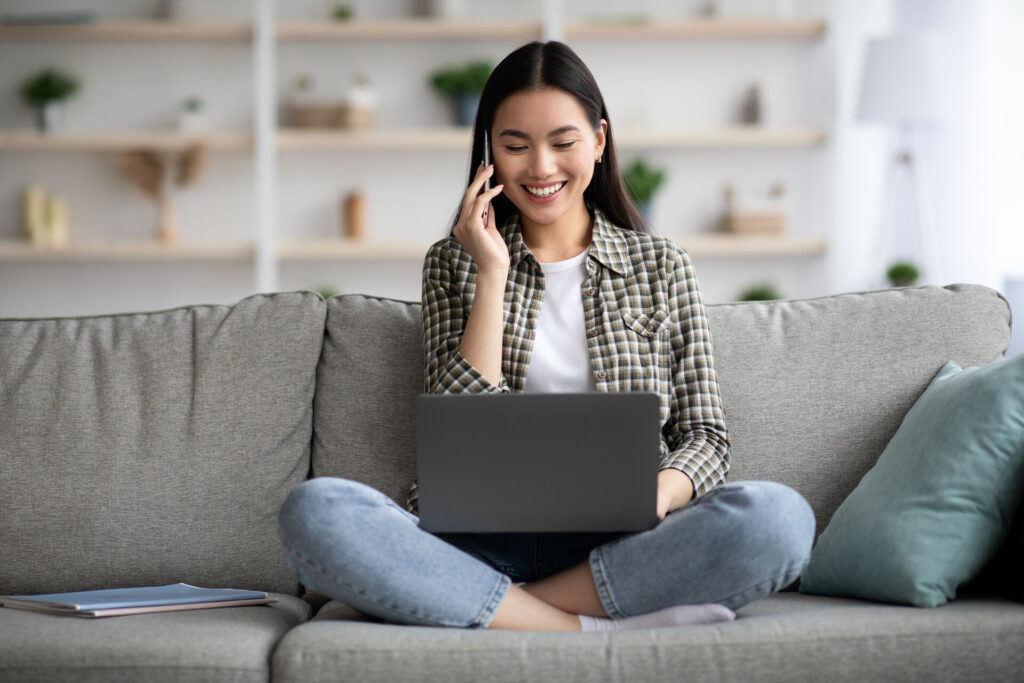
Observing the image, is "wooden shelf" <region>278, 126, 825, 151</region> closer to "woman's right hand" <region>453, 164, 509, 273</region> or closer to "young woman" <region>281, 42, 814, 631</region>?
"young woman" <region>281, 42, 814, 631</region>

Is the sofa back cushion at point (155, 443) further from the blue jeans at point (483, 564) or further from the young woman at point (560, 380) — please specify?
the blue jeans at point (483, 564)

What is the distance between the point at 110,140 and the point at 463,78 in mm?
1471

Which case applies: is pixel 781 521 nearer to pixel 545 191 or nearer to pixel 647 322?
pixel 647 322

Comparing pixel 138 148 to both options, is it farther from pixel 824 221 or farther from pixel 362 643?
pixel 362 643

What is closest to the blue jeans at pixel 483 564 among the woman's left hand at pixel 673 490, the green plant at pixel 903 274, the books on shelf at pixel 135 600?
the woman's left hand at pixel 673 490

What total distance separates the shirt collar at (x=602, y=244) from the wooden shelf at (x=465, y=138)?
2.53 m

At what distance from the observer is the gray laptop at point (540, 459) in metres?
1.37

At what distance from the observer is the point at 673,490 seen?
1599 millimetres

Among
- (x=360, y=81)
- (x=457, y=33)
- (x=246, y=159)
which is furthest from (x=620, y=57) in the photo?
(x=246, y=159)

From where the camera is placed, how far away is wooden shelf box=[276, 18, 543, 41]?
4457 mm

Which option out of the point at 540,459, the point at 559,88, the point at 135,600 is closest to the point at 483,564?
the point at 540,459

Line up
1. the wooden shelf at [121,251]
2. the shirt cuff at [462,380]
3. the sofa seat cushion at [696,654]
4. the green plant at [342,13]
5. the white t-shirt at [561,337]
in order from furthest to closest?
1. the green plant at [342,13]
2. the wooden shelf at [121,251]
3. the white t-shirt at [561,337]
4. the shirt cuff at [462,380]
5. the sofa seat cushion at [696,654]

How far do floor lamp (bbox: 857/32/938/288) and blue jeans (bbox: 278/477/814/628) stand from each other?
120 inches

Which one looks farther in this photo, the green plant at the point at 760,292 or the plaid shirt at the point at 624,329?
the green plant at the point at 760,292
